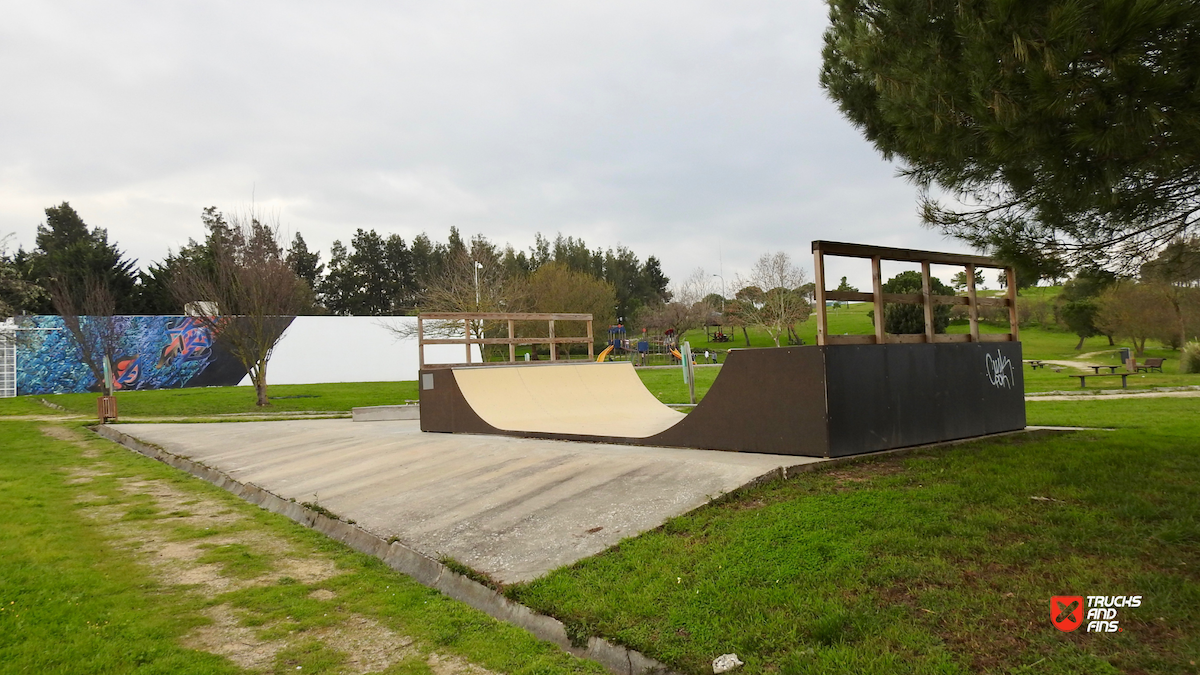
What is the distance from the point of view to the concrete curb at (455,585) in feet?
10.5

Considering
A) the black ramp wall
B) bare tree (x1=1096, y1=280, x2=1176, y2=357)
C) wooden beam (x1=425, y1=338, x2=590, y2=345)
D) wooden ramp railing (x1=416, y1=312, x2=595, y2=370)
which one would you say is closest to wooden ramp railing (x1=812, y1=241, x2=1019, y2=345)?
the black ramp wall

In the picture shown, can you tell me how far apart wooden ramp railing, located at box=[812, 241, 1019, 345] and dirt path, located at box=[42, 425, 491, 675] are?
12.3 ft

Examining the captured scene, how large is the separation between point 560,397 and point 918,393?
5504 millimetres

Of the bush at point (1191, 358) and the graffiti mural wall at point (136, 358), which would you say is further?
the graffiti mural wall at point (136, 358)

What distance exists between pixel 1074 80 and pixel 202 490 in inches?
338

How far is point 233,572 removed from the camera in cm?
475

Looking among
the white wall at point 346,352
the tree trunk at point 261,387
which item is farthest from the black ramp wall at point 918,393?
the white wall at point 346,352

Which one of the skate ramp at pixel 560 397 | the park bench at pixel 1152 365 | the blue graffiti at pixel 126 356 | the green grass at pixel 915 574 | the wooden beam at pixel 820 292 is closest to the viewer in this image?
the green grass at pixel 915 574

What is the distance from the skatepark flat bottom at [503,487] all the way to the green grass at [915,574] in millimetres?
374

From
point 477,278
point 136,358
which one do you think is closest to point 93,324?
point 136,358

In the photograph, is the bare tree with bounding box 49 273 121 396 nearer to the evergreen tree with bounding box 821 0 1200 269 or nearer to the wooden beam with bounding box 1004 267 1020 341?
the wooden beam with bounding box 1004 267 1020 341

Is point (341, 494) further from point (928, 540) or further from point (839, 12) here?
point (839, 12)

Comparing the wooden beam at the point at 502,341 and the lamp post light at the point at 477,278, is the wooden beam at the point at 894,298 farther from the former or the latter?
the lamp post light at the point at 477,278

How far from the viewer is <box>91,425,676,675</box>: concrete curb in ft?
10.5
